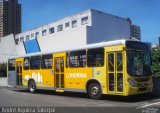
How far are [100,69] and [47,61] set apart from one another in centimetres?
562

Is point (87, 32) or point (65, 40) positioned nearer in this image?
point (87, 32)

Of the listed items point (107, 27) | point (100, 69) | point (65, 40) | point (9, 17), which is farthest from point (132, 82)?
point (9, 17)

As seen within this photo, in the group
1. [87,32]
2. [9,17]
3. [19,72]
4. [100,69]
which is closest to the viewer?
[100,69]

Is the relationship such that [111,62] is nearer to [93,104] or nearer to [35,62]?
[93,104]

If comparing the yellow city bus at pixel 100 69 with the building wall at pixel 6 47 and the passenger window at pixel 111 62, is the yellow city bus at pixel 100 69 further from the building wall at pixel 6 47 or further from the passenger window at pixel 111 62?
the building wall at pixel 6 47

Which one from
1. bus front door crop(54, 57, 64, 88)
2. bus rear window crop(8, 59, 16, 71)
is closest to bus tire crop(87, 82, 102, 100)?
bus front door crop(54, 57, 64, 88)

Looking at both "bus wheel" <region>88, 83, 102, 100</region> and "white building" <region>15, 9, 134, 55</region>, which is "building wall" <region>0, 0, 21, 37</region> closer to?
"white building" <region>15, 9, 134, 55</region>

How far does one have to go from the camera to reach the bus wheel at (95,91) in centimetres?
1619

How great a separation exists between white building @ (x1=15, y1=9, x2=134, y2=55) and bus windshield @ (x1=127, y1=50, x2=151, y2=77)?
17.9 metres

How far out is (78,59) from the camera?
58.2 ft

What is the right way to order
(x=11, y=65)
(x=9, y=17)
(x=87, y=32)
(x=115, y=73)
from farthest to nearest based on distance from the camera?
(x=9, y=17)
(x=87, y=32)
(x=11, y=65)
(x=115, y=73)

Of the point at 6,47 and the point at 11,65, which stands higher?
the point at 6,47

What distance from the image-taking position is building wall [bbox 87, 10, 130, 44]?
3631cm

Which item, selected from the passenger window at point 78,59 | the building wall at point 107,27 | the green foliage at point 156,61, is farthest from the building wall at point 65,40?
the passenger window at point 78,59
